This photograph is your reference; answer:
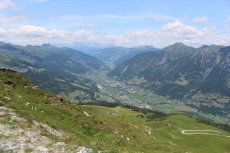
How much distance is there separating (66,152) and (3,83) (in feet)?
119

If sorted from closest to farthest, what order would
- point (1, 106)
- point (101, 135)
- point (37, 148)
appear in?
1. point (37, 148)
2. point (1, 106)
3. point (101, 135)

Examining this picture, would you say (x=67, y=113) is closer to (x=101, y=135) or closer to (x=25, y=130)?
(x=101, y=135)

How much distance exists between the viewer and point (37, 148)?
83.7 ft

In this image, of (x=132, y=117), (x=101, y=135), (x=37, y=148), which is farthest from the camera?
(x=132, y=117)

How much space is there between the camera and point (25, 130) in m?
29.4

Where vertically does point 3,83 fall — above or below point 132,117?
above

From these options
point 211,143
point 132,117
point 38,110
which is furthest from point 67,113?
point 132,117

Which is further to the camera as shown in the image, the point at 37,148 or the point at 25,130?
the point at 25,130

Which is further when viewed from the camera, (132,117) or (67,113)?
(132,117)

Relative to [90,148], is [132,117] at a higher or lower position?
lower

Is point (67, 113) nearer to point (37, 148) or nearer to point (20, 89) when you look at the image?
point (20, 89)

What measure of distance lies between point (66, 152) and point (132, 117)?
15299cm

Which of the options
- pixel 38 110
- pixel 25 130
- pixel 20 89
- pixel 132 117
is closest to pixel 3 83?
pixel 20 89

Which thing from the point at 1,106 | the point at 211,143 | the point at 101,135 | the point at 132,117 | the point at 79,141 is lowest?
the point at 132,117
